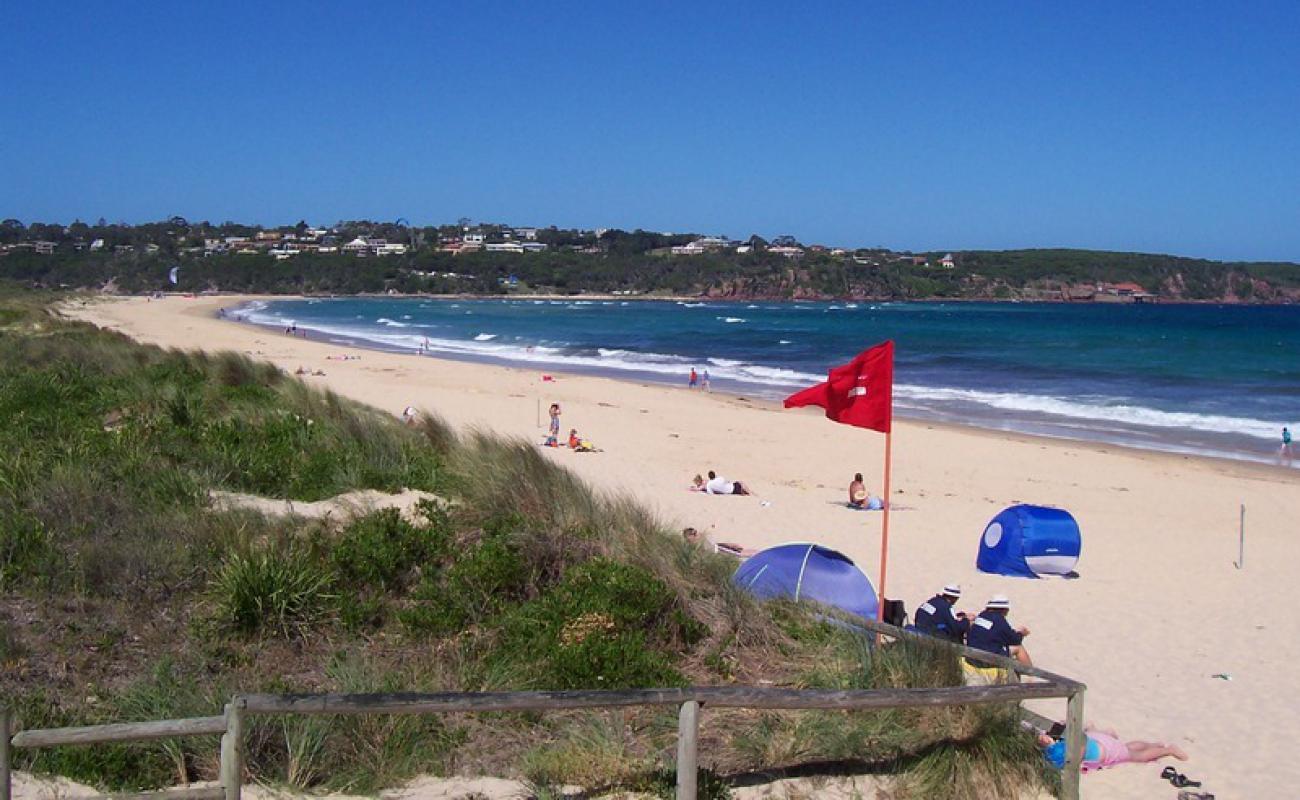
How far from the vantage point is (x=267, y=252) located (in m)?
178

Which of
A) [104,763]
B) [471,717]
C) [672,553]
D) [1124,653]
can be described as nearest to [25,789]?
[104,763]

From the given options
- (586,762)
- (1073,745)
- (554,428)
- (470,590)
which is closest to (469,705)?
(586,762)

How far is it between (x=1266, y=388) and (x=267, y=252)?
163077 mm

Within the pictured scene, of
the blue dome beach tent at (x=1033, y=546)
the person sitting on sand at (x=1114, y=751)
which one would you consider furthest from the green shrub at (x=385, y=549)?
the blue dome beach tent at (x=1033, y=546)

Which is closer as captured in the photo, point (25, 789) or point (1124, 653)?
point (25, 789)

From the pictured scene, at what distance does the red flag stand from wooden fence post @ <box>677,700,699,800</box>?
3.61 m

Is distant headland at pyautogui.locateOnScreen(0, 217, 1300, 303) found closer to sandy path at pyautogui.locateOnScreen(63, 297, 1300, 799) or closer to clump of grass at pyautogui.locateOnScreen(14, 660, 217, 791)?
sandy path at pyautogui.locateOnScreen(63, 297, 1300, 799)

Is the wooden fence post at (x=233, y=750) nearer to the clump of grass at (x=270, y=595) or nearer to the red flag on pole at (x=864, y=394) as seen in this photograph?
the clump of grass at (x=270, y=595)

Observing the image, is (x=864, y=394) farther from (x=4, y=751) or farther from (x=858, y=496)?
(x=858, y=496)

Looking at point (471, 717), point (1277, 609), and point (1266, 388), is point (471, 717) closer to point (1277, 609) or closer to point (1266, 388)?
point (1277, 609)

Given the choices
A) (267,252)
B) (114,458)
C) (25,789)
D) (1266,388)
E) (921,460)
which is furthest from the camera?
(267,252)

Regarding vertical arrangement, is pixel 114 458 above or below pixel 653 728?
above

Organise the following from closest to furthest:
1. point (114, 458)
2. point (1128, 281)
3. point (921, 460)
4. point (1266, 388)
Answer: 1. point (114, 458)
2. point (921, 460)
3. point (1266, 388)
4. point (1128, 281)

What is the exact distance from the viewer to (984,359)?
1935 inches
